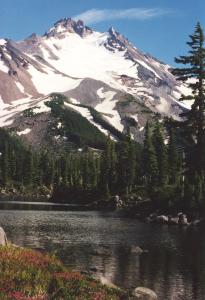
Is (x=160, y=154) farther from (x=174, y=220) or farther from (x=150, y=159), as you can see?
(x=174, y=220)

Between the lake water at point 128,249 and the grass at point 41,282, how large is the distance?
23.0 feet

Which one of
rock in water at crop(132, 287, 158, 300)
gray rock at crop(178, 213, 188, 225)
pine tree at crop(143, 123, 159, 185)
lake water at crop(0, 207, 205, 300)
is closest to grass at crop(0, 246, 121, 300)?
rock in water at crop(132, 287, 158, 300)

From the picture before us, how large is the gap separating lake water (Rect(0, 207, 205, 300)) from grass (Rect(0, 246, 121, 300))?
7017 mm

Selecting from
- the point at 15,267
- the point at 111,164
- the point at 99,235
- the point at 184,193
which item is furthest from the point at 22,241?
the point at 111,164

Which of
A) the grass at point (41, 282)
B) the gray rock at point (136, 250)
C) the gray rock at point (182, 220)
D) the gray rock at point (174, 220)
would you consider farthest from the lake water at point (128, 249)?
the grass at point (41, 282)

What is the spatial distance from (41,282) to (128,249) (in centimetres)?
2727

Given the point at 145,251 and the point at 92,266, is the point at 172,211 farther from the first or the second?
the point at 92,266

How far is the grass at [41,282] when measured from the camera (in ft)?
82.9

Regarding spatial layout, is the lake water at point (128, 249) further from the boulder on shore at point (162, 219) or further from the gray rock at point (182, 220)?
the boulder on shore at point (162, 219)

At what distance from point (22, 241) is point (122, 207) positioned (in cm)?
7323

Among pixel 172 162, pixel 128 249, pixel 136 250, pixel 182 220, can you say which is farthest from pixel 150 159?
pixel 136 250

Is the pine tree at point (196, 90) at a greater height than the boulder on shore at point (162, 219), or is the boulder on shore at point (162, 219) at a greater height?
the pine tree at point (196, 90)

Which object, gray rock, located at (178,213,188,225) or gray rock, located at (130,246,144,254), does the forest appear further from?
gray rock, located at (130,246,144,254)

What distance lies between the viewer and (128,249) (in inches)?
2119
